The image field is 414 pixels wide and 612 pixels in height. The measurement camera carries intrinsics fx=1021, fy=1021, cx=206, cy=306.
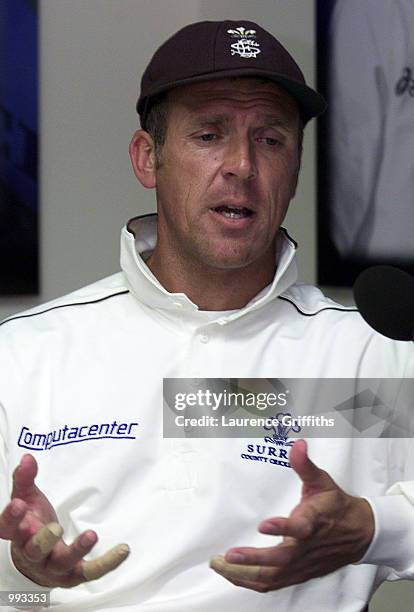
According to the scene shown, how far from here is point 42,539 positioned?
888 millimetres

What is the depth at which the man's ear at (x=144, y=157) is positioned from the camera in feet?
4.12

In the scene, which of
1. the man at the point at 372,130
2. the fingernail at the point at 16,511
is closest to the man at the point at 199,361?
the fingernail at the point at 16,511

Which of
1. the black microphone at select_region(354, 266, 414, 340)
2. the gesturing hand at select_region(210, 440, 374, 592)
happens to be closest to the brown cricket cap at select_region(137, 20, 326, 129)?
the black microphone at select_region(354, 266, 414, 340)

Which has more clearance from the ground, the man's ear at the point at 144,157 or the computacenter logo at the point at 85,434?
the man's ear at the point at 144,157

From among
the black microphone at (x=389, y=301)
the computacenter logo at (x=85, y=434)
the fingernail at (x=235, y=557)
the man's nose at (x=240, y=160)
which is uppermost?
the man's nose at (x=240, y=160)

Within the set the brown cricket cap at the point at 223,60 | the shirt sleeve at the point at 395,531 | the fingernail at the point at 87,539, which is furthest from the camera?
the brown cricket cap at the point at 223,60

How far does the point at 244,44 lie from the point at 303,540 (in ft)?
1.85

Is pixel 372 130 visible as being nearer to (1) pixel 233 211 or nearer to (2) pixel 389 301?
(1) pixel 233 211

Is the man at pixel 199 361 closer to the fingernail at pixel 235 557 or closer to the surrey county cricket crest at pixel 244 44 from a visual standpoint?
the surrey county cricket crest at pixel 244 44

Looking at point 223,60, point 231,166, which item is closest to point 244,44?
point 223,60

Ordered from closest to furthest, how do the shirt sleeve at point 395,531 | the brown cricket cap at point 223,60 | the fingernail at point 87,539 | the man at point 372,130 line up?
the fingernail at point 87,539
the shirt sleeve at point 395,531
the brown cricket cap at point 223,60
the man at point 372,130

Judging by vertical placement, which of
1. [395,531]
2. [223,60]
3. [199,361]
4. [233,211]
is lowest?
[395,531]

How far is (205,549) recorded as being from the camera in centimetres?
106

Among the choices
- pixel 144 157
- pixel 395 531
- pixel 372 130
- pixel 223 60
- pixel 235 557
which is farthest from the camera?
pixel 372 130
